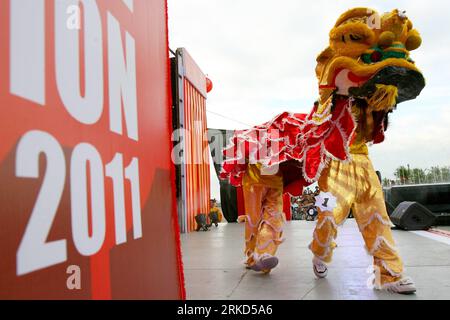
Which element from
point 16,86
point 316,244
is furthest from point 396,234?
point 16,86

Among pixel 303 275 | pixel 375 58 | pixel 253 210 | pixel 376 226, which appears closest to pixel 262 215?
pixel 253 210

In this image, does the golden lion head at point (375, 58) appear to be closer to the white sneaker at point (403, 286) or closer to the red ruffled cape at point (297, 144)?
the red ruffled cape at point (297, 144)

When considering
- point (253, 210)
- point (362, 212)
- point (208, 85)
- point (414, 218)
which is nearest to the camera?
point (362, 212)

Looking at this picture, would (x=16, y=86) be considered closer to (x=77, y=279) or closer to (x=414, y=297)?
(x=77, y=279)

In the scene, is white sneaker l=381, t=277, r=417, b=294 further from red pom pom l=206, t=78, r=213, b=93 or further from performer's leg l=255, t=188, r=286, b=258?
red pom pom l=206, t=78, r=213, b=93

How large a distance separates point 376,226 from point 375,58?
0.92 m

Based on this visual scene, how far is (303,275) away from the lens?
264 centimetres

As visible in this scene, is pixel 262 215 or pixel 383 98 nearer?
pixel 383 98

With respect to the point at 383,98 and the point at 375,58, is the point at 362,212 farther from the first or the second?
the point at 375,58

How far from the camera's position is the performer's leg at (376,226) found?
2139 mm

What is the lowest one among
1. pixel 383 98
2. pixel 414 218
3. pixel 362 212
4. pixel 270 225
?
pixel 414 218

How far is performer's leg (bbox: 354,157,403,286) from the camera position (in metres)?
2.14

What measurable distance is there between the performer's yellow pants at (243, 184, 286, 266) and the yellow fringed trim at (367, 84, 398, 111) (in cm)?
99

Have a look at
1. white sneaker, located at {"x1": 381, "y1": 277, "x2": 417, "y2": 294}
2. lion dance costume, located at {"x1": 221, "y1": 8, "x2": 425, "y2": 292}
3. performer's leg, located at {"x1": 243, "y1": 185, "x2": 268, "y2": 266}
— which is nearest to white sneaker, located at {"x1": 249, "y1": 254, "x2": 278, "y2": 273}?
lion dance costume, located at {"x1": 221, "y1": 8, "x2": 425, "y2": 292}
